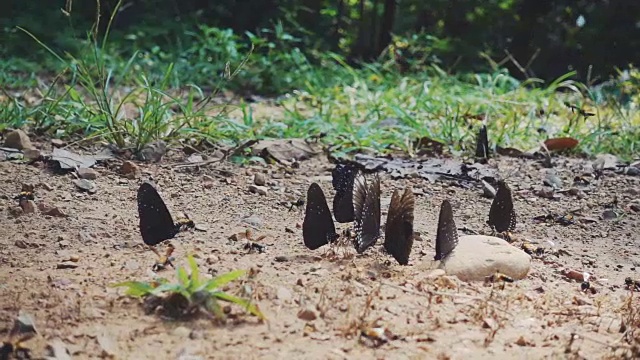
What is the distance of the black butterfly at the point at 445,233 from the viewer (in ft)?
8.89

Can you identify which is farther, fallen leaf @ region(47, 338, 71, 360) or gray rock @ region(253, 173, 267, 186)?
gray rock @ region(253, 173, 267, 186)

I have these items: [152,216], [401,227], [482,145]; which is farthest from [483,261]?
[482,145]

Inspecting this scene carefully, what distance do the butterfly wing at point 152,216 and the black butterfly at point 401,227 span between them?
0.75 m

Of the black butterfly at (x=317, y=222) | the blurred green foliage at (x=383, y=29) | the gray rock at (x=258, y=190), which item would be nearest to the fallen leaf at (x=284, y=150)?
the gray rock at (x=258, y=190)

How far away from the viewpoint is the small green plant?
2.20m

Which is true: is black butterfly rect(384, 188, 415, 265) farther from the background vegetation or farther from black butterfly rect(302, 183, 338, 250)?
the background vegetation

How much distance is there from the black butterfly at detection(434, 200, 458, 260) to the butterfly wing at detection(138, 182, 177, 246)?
901mm

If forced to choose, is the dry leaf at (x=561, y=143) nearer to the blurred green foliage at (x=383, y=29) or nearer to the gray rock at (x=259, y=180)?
the gray rock at (x=259, y=180)

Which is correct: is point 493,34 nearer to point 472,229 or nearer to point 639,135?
point 639,135

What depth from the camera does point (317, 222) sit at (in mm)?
2807

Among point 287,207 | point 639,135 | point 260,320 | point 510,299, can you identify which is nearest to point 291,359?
point 260,320

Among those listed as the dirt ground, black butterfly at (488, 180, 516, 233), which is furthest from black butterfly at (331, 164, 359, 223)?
black butterfly at (488, 180, 516, 233)

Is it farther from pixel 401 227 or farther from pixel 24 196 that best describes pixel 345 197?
pixel 24 196

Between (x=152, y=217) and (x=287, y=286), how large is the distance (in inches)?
23.4
